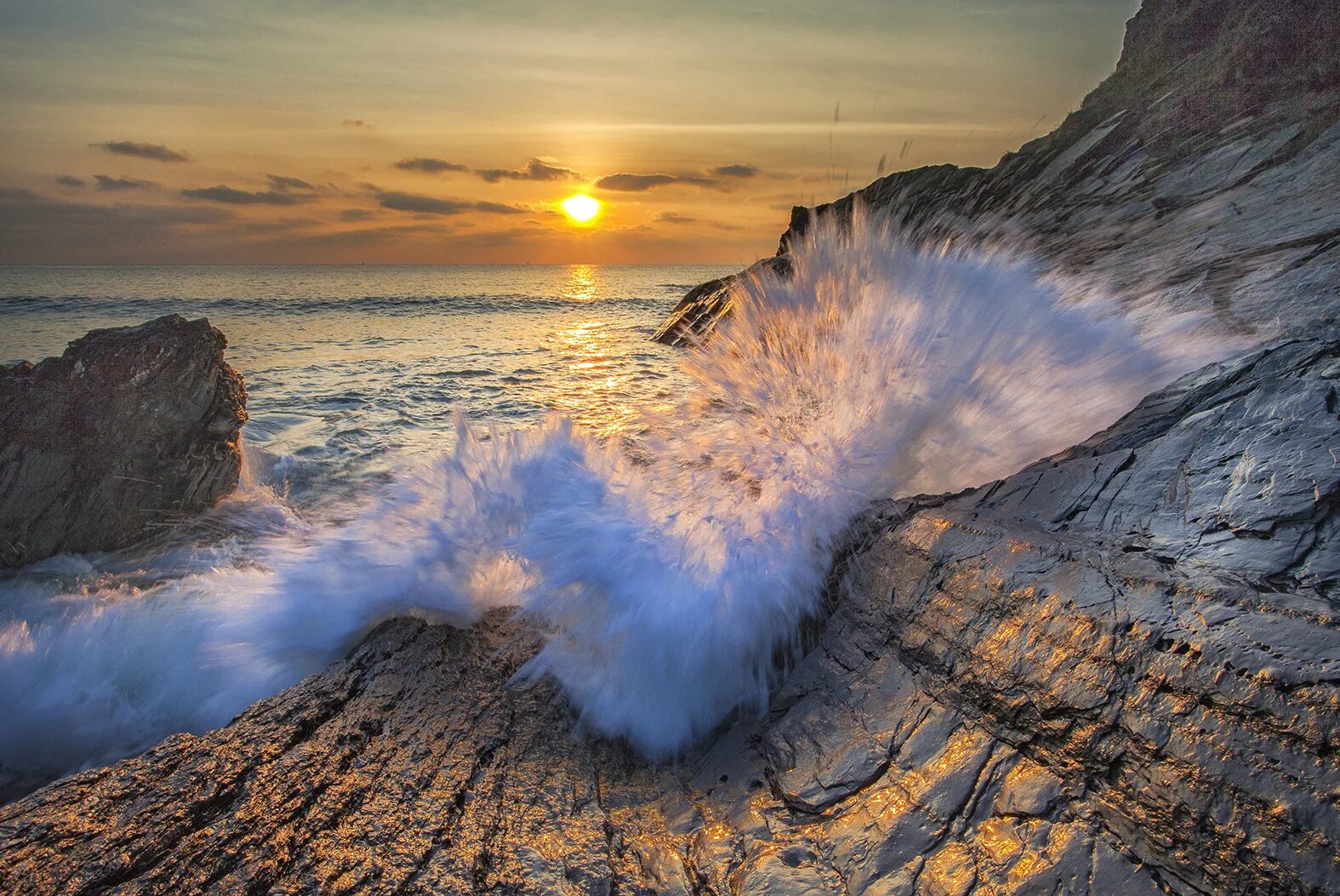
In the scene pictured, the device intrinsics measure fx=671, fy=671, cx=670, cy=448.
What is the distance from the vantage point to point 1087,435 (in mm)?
2539

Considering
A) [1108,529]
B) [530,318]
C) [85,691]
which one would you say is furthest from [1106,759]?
[530,318]

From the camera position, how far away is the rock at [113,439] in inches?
196

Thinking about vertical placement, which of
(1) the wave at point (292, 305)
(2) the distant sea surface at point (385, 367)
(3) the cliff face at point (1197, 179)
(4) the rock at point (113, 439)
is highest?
(3) the cliff face at point (1197, 179)

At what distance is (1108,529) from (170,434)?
20.9ft

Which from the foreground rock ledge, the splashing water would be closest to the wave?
the splashing water

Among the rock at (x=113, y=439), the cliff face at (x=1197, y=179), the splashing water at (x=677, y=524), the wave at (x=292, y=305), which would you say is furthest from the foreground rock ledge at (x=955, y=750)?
the wave at (x=292, y=305)

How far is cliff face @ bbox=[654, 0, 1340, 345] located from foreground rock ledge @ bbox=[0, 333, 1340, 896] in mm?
1114

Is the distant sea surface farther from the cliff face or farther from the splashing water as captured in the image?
the cliff face

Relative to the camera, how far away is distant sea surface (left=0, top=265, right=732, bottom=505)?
803 centimetres

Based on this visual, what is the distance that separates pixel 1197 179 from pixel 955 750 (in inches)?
228

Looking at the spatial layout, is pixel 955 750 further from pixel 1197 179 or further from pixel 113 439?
pixel 113 439

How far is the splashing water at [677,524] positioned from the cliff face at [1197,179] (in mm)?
564

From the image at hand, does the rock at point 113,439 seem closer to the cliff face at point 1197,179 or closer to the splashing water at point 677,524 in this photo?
the splashing water at point 677,524

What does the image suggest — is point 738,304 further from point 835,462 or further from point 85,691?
point 85,691
